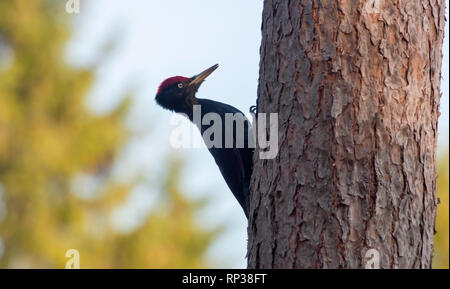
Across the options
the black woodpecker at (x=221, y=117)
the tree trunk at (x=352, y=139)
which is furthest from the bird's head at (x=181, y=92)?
the tree trunk at (x=352, y=139)

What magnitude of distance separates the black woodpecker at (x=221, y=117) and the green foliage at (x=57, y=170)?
233 inches

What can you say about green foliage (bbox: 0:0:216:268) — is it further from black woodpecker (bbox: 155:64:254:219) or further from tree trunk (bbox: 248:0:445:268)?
tree trunk (bbox: 248:0:445:268)

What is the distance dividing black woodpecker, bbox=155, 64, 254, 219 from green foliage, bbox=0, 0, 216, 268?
593 cm

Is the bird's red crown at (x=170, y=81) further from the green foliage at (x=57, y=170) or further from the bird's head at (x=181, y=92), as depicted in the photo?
the green foliage at (x=57, y=170)

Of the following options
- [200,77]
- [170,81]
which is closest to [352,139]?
[200,77]

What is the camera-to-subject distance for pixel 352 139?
2.89m

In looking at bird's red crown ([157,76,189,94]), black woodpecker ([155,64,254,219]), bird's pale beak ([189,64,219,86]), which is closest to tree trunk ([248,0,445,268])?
black woodpecker ([155,64,254,219])

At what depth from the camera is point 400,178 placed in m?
2.87

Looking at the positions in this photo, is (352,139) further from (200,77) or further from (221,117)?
(200,77)

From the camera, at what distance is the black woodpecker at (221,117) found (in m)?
5.27
